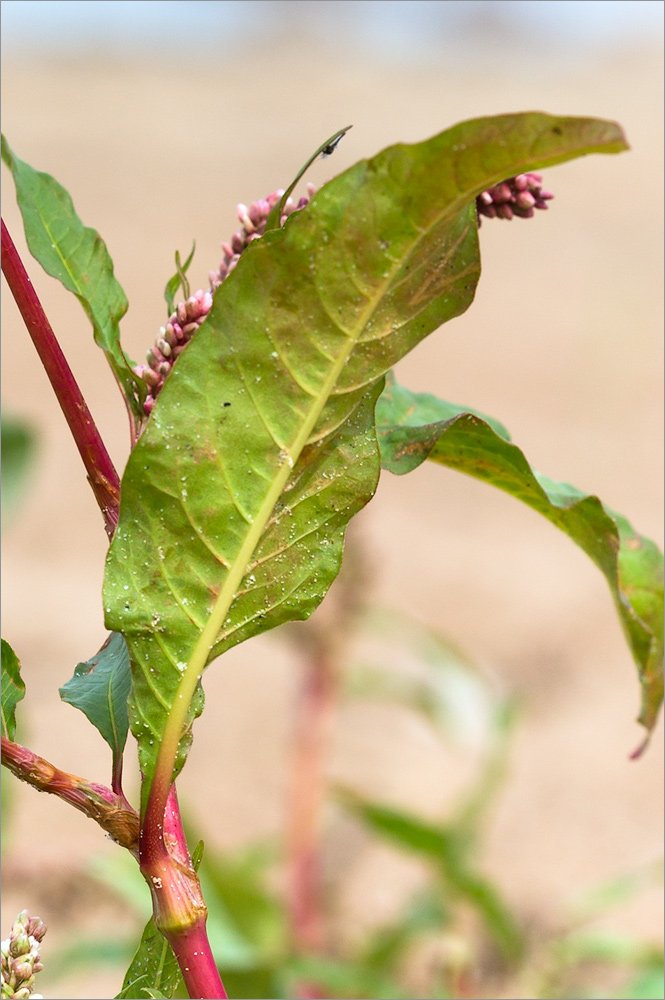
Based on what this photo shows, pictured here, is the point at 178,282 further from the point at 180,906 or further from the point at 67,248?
the point at 180,906

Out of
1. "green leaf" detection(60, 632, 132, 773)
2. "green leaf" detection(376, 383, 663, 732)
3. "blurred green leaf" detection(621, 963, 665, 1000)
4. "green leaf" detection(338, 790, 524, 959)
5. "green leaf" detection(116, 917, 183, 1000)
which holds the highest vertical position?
"green leaf" detection(376, 383, 663, 732)

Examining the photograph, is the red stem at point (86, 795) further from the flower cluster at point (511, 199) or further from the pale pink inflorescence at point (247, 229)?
the flower cluster at point (511, 199)

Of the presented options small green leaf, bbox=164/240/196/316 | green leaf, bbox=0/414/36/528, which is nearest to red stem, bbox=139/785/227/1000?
small green leaf, bbox=164/240/196/316

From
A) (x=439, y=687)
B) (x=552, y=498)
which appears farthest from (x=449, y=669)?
(x=552, y=498)

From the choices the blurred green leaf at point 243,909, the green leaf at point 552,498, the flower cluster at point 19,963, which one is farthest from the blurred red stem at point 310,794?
the flower cluster at point 19,963

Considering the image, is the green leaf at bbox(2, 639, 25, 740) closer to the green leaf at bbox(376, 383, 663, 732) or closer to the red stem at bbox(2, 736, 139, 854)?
the red stem at bbox(2, 736, 139, 854)

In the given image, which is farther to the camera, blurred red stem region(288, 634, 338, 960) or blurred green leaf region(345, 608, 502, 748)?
blurred green leaf region(345, 608, 502, 748)
